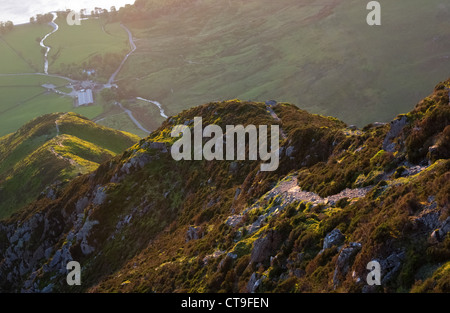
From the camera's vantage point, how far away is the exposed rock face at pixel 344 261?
26.0m

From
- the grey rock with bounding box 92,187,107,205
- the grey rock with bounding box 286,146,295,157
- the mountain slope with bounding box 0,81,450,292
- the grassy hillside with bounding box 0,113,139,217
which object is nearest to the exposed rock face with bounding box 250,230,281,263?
the mountain slope with bounding box 0,81,450,292

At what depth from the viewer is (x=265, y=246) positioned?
3450cm

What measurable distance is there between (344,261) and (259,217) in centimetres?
1631

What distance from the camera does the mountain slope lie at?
84.3 feet

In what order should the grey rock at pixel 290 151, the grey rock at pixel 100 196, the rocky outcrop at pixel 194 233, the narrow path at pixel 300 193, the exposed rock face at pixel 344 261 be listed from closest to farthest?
the exposed rock face at pixel 344 261
the narrow path at pixel 300 193
the rocky outcrop at pixel 194 233
the grey rock at pixel 290 151
the grey rock at pixel 100 196

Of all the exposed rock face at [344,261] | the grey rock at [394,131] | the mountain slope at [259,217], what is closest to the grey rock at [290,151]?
the mountain slope at [259,217]

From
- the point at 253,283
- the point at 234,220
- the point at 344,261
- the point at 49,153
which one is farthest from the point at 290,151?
the point at 49,153

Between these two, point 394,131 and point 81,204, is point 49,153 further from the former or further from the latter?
point 394,131

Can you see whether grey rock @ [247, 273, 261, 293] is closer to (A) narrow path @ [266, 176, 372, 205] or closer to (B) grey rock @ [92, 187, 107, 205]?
(A) narrow path @ [266, 176, 372, 205]

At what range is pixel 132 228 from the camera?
61.8 metres

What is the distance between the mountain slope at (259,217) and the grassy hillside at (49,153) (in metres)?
25.0

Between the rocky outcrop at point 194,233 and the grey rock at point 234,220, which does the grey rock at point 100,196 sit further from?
the grey rock at point 234,220

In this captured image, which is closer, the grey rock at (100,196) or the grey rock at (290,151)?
the grey rock at (290,151)
